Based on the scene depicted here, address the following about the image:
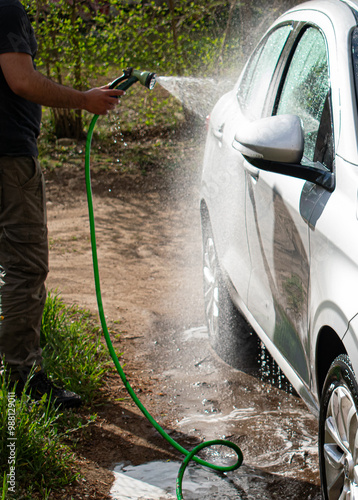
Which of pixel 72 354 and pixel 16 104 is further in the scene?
pixel 72 354

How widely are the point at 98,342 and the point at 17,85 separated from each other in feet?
5.13

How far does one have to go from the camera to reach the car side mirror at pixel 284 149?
87.6 inches

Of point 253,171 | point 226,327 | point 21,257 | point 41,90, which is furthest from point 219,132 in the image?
point 21,257

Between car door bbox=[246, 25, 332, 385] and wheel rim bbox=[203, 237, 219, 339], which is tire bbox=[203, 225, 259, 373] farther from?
car door bbox=[246, 25, 332, 385]

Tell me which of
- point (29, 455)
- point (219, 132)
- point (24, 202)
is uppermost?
point (219, 132)

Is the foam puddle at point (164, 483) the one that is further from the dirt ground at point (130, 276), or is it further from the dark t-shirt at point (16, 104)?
the dark t-shirt at point (16, 104)

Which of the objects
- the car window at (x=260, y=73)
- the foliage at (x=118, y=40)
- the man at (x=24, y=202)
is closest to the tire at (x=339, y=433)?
the man at (x=24, y=202)

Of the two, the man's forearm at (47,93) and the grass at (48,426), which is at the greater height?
the man's forearm at (47,93)

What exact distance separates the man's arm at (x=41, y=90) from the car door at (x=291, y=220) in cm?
76

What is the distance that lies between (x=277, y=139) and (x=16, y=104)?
1.32 metres

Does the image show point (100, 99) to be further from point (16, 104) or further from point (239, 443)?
point (239, 443)

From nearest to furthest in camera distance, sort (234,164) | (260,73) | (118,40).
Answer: (234,164)
(260,73)
(118,40)

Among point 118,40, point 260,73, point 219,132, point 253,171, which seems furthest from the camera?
point 118,40

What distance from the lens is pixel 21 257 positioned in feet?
10.1
